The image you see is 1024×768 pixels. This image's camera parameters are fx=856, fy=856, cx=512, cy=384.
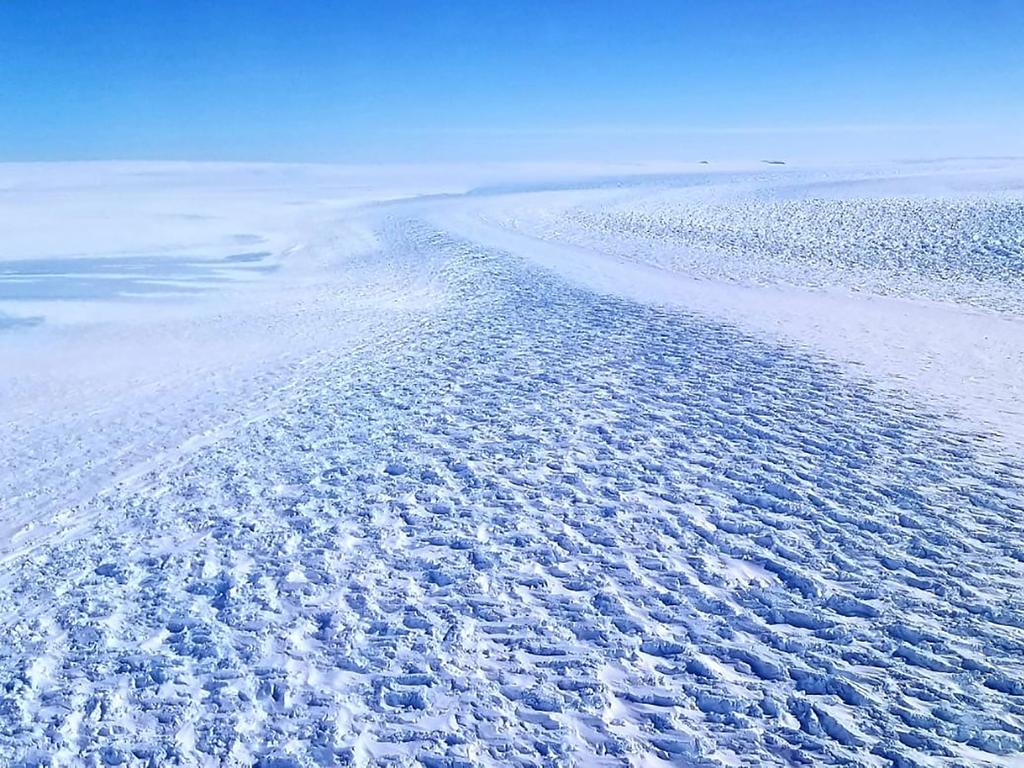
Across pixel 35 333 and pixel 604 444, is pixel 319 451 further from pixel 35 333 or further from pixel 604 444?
pixel 35 333

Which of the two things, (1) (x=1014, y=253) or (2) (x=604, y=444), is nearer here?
(2) (x=604, y=444)

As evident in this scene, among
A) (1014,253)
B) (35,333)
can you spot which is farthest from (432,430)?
(1014,253)

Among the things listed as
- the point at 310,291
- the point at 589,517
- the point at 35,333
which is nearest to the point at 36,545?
the point at 589,517

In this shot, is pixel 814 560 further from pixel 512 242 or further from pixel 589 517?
pixel 512 242

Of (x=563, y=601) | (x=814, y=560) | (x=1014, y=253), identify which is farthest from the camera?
(x=1014, y=253)

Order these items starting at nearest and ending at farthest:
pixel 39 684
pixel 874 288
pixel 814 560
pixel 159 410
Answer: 1. pixel 39 684
2. pixel 814 560
3. pixel 159 410
4. pixel 874 288

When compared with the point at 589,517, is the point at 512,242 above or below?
above
